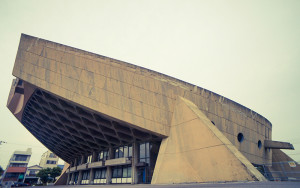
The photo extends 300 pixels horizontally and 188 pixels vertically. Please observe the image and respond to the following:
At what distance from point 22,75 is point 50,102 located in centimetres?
386

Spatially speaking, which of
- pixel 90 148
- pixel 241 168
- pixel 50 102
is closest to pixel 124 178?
pixel 90 148

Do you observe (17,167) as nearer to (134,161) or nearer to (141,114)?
(134,161)

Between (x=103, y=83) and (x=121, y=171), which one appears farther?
(x=121, y=171)

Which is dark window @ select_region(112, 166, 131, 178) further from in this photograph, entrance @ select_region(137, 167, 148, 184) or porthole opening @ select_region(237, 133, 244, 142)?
porthole opening @ select_region(237, 133, 244, 142)

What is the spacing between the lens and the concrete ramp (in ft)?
28.4

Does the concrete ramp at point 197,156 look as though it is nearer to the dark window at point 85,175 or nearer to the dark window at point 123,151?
the dark window at point 123,151

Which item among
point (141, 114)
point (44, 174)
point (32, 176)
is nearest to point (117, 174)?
point (141, 114)

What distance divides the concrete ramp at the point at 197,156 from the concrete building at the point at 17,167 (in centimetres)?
6930

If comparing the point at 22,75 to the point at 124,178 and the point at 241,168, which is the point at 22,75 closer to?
the point at 124,178

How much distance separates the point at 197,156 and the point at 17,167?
7440 centimetres

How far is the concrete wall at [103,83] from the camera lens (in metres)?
14.2

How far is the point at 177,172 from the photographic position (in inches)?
438

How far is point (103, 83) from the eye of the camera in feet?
48.2

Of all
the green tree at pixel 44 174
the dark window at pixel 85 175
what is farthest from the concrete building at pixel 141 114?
the green tree at pixel 44 174
